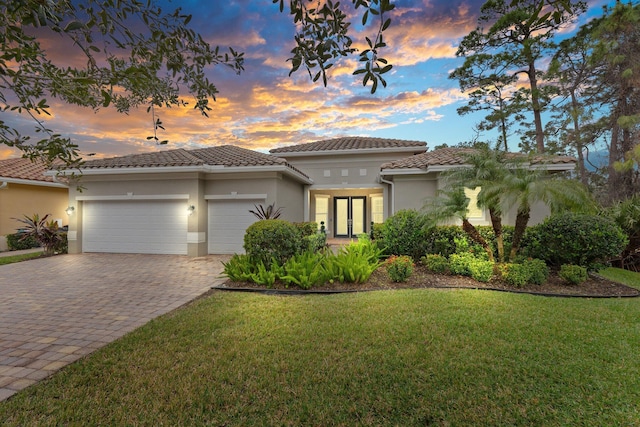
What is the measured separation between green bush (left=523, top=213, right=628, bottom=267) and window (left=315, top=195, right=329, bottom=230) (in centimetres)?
1149

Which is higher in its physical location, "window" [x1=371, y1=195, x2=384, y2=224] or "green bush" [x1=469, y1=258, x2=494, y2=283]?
"window" [x1=371, y1=195, x2=384, y2=224]

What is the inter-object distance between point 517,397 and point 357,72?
3.39 meters

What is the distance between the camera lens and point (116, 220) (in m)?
13.4

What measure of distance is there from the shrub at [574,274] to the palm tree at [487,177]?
1.41 metres

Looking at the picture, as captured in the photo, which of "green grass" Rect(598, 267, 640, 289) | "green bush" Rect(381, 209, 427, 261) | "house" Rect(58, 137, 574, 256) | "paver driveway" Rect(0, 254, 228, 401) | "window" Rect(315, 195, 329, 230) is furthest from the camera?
"window" Rect(315, 195, 329, 230)

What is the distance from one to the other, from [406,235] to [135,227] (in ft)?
37.6

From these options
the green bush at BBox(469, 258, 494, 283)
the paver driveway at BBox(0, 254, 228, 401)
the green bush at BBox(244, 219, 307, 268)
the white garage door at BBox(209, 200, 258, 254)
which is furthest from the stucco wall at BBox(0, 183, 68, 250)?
the green bush at BBox(469, 258, 494, 283)

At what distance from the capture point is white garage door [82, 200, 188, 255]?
42.4 feet

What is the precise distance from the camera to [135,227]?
1326cm

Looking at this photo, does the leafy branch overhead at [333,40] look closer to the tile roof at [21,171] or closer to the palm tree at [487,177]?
the palm tree at [487,177]

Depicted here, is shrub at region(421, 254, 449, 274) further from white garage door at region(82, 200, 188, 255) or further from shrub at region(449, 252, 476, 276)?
white garage door at region(82, 200, 188, 255)

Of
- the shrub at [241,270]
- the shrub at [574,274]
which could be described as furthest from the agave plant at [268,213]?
the shrub at [574,274]

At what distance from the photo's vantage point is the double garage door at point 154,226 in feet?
42.4

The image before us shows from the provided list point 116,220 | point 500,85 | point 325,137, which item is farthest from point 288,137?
point 500,85
